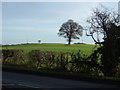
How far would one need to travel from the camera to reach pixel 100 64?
1620 cm

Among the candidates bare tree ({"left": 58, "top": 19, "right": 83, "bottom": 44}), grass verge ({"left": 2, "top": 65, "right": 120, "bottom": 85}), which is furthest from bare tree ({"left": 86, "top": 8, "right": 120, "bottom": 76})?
bare tree ({"left": 58, "top": 19, "right": 83, "bottom": 44})

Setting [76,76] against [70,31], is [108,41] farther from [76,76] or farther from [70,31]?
[70,31]

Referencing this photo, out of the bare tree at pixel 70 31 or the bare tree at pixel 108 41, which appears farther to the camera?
the bare tree at pixel 70 31

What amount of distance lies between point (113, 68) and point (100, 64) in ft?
3.12

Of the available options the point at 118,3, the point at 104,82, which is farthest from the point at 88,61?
the point at 118,3

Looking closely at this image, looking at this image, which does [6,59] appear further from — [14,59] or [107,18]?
[107,18]

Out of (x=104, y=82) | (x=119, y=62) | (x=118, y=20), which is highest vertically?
(x=118, y=20)

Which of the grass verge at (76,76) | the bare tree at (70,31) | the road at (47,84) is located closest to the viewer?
the road at (47,84)

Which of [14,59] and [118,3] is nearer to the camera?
[118,3]

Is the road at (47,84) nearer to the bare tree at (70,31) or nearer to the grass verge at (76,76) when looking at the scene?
the grass verge at (76,76)

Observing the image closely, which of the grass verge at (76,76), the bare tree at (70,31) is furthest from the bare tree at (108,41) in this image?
the bare tree at (70,31)

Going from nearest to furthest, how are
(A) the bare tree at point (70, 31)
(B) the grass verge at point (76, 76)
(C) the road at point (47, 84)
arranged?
(C) the road at point (47, 84), (B) the grass verge at point (76, 76), (A) the bare tree at point (70, 31)

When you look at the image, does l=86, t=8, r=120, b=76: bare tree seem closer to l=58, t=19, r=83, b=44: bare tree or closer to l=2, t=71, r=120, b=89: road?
l=2, t=71, r=120, b=89: road

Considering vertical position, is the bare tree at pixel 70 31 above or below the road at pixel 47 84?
above
